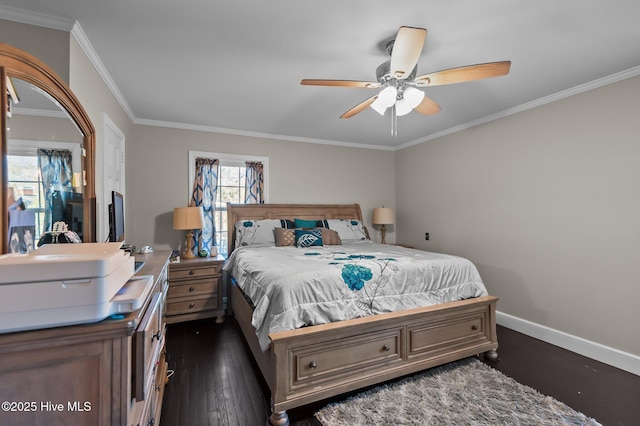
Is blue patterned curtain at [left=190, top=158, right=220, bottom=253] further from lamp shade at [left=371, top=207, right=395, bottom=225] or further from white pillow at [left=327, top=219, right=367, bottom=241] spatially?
lamp shade at [left=371, top=207, right=395, bottom=225]

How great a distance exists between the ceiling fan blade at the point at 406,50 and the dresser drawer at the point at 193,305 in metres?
3.04

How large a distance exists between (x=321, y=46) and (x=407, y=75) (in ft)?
2.09

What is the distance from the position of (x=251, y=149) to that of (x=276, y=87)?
1.62 meters

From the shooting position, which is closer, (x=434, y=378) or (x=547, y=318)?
(x=434, y=378)

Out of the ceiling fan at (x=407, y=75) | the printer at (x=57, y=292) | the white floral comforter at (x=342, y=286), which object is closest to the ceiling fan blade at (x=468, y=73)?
the ceiling fan at (x=407, y=75)

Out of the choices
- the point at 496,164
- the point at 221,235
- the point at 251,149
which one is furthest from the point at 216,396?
the point at 496,164

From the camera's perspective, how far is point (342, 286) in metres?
2.08

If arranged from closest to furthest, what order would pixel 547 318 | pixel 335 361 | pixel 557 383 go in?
1. pixel 335 361
2. pixel 557 383
3. pixel 547 318

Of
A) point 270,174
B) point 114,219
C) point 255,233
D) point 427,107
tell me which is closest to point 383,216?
point 270,174

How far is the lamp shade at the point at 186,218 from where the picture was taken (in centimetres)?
342

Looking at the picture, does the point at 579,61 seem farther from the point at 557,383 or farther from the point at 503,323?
the point at 503,323

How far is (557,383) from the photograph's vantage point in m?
2.17

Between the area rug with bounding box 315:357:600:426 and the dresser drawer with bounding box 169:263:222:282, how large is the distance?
6.84ft

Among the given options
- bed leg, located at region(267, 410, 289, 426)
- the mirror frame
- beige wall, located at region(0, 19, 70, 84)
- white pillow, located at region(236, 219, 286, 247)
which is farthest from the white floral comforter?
beige wall, located at region(0, 19, 70, 84)
